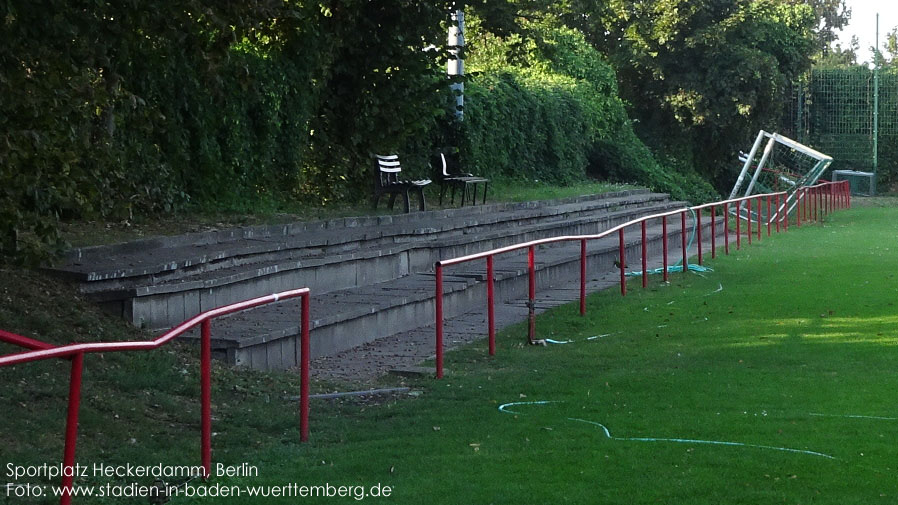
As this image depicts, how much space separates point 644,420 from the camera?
745 centimetres

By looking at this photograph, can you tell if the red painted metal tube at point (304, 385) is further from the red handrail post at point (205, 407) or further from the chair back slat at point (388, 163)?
the chair back slat at point (388, 163)

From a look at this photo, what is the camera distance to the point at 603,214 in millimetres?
24219

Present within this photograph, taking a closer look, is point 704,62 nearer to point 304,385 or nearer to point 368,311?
point 368,311

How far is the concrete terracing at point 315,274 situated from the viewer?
31.8 feet

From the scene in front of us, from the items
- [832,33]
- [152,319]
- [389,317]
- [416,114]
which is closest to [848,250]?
[416,114]

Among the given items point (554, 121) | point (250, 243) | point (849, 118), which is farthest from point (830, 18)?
point (250, 243)

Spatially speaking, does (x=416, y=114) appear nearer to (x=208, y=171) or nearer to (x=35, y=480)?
(x=208, y=171)

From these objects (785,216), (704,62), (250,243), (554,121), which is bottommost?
(785,216)

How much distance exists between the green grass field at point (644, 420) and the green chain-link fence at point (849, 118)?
35.9 m

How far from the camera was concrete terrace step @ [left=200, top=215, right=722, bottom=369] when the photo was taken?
9.41 metres

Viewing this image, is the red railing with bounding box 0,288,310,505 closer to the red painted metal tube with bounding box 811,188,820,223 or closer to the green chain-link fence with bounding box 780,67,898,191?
the red painted metal tube with bounding box 811,188,820,223

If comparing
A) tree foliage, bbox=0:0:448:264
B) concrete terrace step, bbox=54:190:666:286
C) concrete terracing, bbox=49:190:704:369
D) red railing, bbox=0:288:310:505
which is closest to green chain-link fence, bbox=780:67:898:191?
concrete terrace step, bbox=54:190:666:286

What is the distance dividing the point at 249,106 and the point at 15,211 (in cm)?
840

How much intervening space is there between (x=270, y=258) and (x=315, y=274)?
0.50 metres
